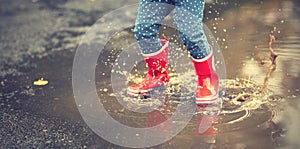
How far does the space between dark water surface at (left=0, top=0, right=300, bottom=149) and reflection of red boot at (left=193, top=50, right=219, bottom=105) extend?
112 mm

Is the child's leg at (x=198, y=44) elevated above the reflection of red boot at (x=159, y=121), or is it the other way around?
the child's leg at (x=198, y=44)

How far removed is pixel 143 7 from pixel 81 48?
5.50 feet

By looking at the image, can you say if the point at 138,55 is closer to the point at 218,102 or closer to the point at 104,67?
the point at 104,67

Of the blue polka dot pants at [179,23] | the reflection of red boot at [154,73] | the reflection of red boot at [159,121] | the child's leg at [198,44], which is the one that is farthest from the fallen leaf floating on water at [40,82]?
the child's leg at [198,44]

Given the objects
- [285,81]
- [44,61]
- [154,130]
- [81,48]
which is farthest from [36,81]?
[285,81]

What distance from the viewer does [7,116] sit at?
3875 mm

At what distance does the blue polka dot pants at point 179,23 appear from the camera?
377cm

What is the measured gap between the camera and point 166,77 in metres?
4.20

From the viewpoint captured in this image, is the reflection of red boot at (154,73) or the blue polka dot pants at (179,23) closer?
the blue polka dot pants at (179,23)

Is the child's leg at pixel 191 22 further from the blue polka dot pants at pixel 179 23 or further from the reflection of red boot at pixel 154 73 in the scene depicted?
the reflection of red boot at pixel 154 73

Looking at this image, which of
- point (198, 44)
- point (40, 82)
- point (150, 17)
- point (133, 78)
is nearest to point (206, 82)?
point (198, 44)

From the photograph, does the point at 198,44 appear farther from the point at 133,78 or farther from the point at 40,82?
the point at 40,82

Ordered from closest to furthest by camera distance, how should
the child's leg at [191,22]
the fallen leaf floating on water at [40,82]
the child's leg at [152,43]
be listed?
the child's leg at [191,22] → the child's leg at [152,43] → the fallen leaf floating on water at [40,82]

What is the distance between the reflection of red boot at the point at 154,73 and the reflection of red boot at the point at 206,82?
302 millimetres
